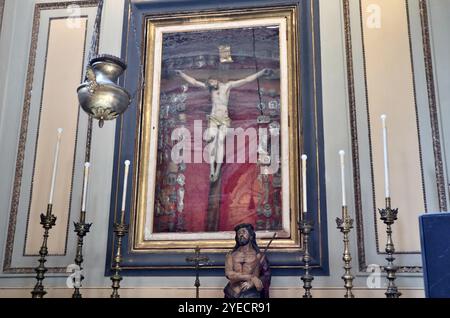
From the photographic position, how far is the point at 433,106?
296 centimetres

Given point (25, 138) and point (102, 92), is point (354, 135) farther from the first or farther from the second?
point (25, 138)

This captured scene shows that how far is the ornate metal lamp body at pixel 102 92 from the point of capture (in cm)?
206

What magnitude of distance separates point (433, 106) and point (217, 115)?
3.50 feet

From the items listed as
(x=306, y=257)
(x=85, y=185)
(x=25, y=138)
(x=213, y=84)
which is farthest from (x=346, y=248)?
(x=25, y=138)

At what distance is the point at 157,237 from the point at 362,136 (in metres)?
1.12

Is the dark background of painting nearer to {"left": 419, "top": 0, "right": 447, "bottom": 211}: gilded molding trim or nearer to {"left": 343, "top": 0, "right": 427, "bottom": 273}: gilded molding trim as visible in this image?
{"left": 343, "top": 0, "right": 427, "bottom": 273}: gilded molding trim

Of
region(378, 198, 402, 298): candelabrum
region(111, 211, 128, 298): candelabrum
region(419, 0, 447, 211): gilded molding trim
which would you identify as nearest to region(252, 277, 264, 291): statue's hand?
region(378, 198, 402, 298): candelabrum

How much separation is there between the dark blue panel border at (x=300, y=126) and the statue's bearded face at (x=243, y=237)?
0.34 metres

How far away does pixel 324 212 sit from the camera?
2.89 m

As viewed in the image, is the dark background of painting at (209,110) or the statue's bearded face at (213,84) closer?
the dark background of painting at (209,110)

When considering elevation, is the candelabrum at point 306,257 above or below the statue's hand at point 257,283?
above

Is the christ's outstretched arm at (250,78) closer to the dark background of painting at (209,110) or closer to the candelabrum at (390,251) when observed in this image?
the dark background of painting at (209,110)

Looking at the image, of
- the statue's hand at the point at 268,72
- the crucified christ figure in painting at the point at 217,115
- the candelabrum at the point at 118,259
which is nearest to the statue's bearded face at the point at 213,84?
the crucified christ figure in painting at the point at 217,115
